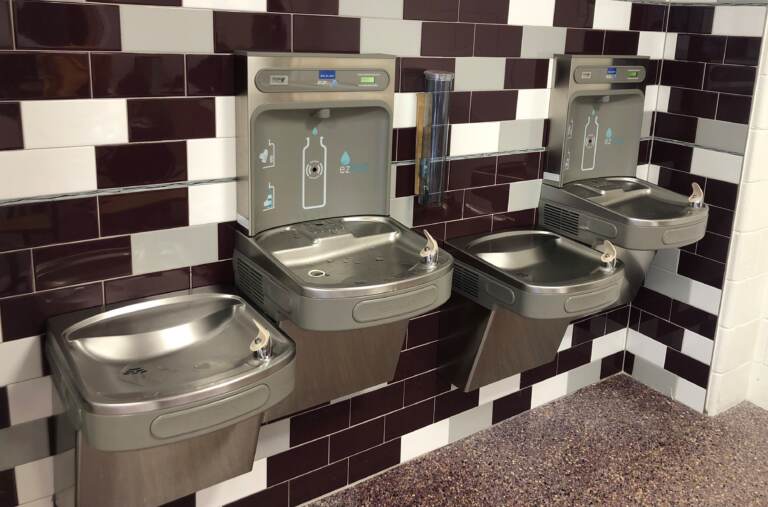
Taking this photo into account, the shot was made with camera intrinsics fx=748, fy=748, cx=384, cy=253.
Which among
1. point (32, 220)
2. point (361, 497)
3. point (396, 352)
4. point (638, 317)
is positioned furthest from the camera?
point (638, 317)

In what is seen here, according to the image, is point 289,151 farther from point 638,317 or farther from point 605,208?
point 638,317

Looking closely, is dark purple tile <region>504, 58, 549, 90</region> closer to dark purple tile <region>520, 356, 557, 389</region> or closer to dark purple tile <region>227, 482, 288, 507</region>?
dark purple tile <region>520, 356, 557, 389</region>

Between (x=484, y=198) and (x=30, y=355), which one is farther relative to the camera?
(x=484, y=198)

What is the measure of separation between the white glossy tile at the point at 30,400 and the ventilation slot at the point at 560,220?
195cm

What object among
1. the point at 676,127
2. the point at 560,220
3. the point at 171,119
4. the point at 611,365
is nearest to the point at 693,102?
the point at 676,127

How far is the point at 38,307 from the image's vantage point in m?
1.96

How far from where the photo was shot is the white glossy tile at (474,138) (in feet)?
8.83

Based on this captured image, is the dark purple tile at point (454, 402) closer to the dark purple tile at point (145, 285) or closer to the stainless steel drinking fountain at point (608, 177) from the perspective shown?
the stainless steel drinking fountain at point (608, 177)

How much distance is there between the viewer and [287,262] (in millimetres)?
2191

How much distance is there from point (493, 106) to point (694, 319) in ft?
4.70

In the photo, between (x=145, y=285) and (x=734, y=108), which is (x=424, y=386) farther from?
(x=734, y=108)

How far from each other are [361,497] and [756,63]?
2.27 m

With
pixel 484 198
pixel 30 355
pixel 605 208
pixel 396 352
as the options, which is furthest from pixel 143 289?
pixel 605 208

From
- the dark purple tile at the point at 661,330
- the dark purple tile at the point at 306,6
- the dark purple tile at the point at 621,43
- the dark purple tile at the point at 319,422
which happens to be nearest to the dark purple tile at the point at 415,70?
the dark purple tile at the point at 306,6
